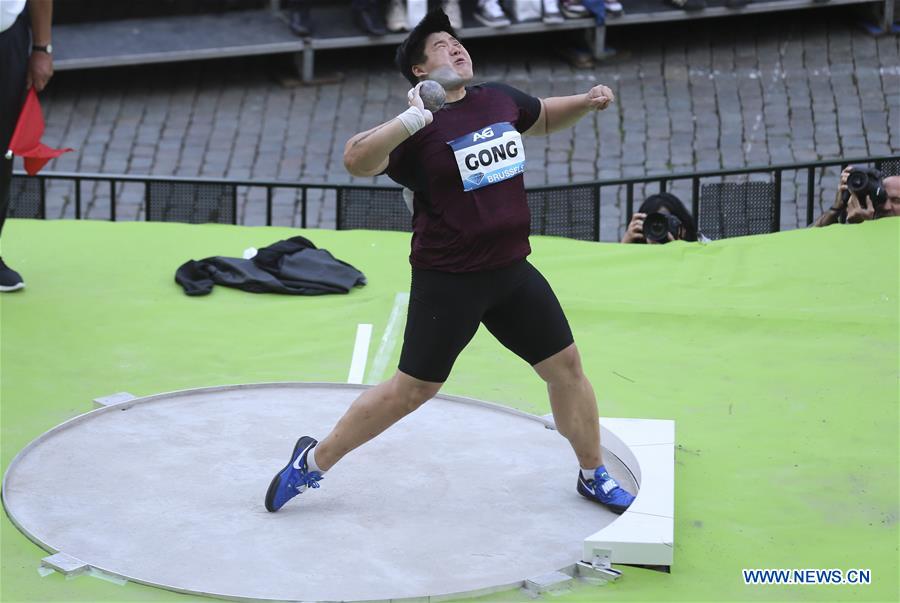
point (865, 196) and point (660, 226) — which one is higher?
point (865, 196)

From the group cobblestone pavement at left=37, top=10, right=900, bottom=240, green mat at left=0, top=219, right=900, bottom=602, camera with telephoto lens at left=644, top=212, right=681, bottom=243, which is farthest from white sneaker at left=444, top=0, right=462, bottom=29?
camera with telephoto lens at left=644, top=212, right=681, bottom=243

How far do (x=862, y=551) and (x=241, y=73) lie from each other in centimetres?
1040

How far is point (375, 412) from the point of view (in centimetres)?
546

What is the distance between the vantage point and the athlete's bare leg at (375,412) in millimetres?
5410

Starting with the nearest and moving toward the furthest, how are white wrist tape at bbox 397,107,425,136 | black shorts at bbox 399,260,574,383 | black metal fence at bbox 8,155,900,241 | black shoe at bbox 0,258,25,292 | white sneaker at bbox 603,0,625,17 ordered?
1. white wrist tape at bbox 397,107,425,136
2. black shorts at bbox 399,260,574,383
3. black shoe at bbox 0,258,25,292
4. black metal fence at bbox 8,155,900,241
5. white sneaker at bbox 603,0,625,17

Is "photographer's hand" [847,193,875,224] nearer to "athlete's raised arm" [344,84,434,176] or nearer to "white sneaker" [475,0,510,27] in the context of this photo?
"athlete's raised arm" [344,84,434,176]

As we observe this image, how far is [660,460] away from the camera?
582 cm

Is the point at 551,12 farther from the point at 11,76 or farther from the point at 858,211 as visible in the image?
the point at 11,76

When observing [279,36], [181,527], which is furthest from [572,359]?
[279,36]

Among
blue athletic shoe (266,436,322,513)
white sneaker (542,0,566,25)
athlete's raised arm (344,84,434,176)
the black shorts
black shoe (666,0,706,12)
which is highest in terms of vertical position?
athlete's raised arm (344,84,434,176)

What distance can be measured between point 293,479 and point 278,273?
9.14 feet

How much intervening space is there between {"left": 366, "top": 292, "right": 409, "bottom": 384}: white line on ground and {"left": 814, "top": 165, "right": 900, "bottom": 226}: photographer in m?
2.63

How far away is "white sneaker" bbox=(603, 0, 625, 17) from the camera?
14.1 meters

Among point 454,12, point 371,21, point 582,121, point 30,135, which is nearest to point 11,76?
point 30,135
